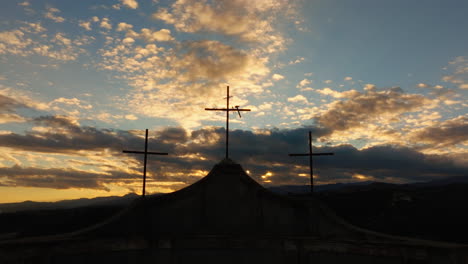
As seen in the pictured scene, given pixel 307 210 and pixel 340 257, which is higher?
pixel 307 210

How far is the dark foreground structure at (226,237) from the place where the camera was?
43.2ft

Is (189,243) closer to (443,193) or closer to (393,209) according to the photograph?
(393,209)

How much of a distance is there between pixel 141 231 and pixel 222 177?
468 cm

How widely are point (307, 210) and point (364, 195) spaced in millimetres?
98873

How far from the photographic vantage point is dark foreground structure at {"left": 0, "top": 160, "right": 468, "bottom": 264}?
1317 cm

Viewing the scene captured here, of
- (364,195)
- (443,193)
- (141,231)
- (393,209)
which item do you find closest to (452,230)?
(393,209)

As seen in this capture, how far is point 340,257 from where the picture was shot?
580 inches

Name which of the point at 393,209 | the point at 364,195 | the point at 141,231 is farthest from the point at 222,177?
the point at 364,195

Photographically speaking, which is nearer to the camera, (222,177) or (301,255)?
(301,255)

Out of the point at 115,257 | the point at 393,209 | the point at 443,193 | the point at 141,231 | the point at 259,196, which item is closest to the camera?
the point at 115,257

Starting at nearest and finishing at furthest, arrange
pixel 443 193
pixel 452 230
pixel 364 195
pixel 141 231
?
pixel 141 231, pixel 452 230, pixel 364 195, pixel 443 193

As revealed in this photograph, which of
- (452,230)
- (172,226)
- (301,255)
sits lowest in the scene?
(452,230)

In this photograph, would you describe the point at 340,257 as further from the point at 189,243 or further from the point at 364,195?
A: the point at 364,195

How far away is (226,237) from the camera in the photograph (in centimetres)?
1570
